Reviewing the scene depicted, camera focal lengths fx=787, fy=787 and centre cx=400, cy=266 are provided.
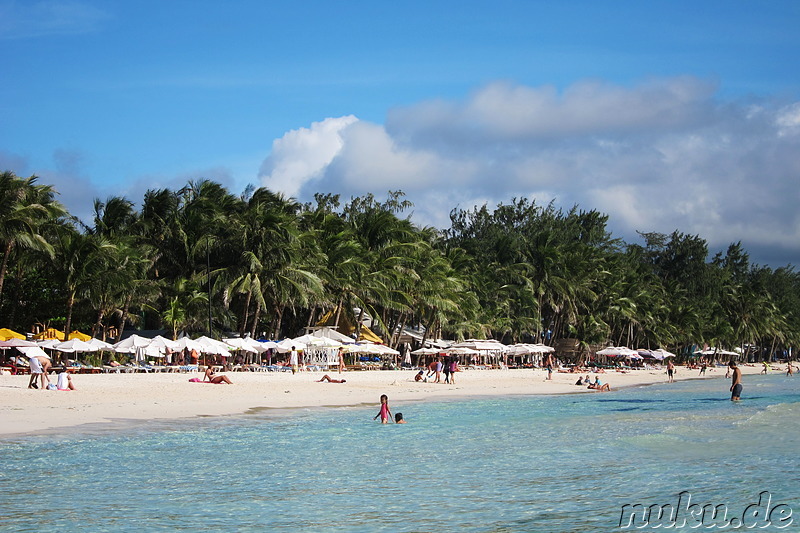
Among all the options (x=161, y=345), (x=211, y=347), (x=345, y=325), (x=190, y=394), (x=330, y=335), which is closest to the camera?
(x=190, y=394)

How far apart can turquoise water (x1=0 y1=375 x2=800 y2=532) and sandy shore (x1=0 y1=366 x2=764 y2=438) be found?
7.52 ft

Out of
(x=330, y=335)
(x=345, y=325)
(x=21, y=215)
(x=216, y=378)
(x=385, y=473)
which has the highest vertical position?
(x=21, y=215)

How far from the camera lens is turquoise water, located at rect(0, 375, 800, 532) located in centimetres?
1031

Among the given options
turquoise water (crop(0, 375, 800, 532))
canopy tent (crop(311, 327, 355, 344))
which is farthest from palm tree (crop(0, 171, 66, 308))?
turquoise water (crop(0, 375, 800, 532))

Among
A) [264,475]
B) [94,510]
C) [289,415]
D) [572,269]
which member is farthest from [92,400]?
[572,269]

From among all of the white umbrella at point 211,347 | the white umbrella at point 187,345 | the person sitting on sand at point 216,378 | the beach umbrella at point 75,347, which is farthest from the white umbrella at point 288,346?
the beach umbrella at point 75,347

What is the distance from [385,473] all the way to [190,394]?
15.9m

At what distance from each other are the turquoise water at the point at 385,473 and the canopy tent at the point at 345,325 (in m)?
30.3

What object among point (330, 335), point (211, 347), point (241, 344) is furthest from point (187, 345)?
point (330, 335)

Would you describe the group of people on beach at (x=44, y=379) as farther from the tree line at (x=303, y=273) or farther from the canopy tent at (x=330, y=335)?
the canopy tent at (x=330, y=335)

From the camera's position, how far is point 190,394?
91.1ft

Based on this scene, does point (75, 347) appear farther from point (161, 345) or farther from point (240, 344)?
point (240, 344)

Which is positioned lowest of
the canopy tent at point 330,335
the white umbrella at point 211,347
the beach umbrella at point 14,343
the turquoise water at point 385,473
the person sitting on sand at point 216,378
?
the turquoise water at point 385,473

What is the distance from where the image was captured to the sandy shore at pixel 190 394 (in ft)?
67.5
